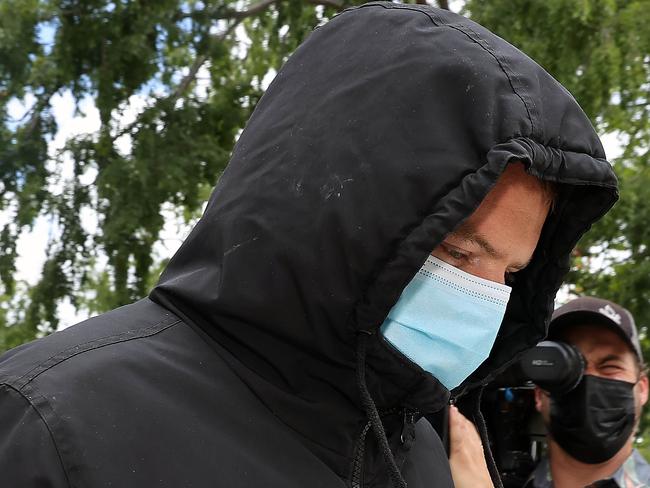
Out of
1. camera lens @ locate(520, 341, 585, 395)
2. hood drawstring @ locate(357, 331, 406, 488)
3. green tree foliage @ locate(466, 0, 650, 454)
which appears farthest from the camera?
green tree foliage @ locate(466, 0, 650, 454)

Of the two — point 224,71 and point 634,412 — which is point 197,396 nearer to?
point 634,412

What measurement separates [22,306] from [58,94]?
138 centimetres

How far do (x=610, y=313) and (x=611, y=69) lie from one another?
211 centimetres

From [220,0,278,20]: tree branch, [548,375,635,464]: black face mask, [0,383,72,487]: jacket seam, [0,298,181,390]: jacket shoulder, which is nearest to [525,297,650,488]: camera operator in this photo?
[548,375,635,464]: black face mask

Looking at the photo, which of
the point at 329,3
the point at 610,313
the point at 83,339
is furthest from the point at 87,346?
the point at 329,3

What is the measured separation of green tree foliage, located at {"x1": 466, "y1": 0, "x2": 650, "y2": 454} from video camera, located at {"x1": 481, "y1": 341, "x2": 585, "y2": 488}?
2277 millimetres

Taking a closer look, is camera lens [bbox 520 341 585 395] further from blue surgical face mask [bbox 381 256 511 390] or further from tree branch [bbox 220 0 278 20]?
tree branch [bbox 220 0 278 20]

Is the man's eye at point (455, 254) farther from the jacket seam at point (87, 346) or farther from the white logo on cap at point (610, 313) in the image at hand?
the white logo on cap at point (610, 313)

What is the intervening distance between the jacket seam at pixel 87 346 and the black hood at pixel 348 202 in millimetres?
52

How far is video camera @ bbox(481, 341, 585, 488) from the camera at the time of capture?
3.43 m

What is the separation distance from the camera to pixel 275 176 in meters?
1.62

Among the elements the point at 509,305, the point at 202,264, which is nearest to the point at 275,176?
the point at 202,264

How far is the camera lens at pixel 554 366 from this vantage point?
3412 millimetres

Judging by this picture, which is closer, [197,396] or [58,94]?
[197,396]
